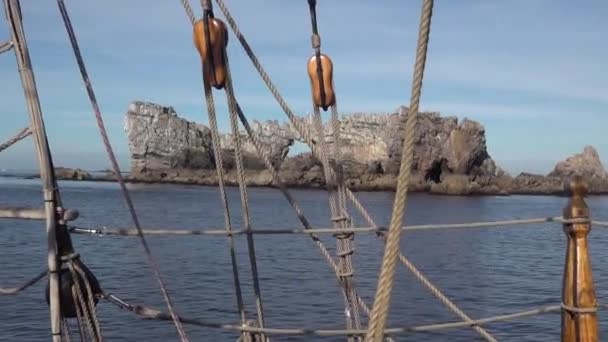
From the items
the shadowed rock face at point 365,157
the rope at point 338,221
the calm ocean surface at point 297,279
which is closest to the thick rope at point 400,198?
the rope at point 338,221

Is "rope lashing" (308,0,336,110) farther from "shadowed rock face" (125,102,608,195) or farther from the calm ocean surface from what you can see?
"shadowed rock face" (125,102,608,195)

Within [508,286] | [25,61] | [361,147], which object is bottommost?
[508,286]

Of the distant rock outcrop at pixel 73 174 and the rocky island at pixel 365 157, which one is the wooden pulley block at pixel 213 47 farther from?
the distant rock outcrop at pixel 73 174

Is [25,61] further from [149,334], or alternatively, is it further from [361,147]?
[361,147]

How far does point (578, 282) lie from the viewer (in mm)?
3152

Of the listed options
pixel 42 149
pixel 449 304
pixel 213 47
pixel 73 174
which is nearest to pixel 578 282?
pixel 449 304

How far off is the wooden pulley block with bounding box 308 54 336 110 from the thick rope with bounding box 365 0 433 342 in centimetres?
247

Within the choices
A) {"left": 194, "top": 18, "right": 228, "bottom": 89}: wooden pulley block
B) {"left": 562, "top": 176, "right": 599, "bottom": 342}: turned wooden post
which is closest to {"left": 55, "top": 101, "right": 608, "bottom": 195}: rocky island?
{"left": 194, "top": 18, "right": 228, "bottom": 89}: wooden pulley block

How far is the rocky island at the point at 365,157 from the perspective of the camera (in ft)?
292

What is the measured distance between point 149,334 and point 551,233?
33.8 meters

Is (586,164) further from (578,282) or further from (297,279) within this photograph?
(578,282)

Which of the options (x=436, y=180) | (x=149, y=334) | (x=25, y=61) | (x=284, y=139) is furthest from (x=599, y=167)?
(x=25, y=61)

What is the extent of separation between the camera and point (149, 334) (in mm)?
14805

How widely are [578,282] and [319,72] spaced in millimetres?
2277
